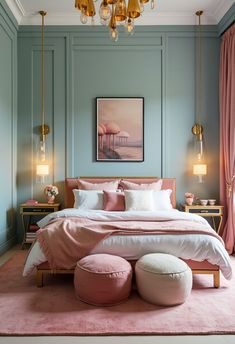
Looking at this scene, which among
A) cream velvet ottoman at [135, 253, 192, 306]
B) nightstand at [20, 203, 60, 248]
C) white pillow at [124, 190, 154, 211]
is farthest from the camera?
nightstand at [20, 203, 60, 248]

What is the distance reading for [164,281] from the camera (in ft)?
8.32

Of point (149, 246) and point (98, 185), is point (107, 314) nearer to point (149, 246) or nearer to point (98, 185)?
point (149, 246)

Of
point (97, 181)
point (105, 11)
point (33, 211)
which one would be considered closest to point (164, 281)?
point (105, 11)

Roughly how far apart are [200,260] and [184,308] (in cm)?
57

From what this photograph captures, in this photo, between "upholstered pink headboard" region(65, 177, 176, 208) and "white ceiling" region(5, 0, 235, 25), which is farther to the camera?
"upholstered pink headboard" region(65, 177, 176, 208)

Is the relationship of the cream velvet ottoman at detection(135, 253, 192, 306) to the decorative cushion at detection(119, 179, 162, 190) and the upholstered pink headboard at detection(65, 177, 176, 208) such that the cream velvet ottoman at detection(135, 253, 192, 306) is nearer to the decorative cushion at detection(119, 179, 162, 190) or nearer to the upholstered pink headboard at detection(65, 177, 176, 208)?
the decorative cushion at detection(119, 179, 162, 190)

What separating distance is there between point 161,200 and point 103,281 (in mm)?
2022

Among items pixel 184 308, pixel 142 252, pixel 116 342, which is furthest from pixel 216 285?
pixel 116 342

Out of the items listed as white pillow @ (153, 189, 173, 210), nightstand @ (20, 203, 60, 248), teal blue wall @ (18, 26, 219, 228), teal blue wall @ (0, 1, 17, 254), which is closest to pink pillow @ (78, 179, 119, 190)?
teal blue wall @ (18, 26, 219, 228)

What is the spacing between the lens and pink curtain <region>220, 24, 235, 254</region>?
4352 mm

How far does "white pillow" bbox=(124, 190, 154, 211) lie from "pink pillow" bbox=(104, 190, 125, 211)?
0.09 metres

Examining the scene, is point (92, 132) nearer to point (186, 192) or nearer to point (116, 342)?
point (186, 192)

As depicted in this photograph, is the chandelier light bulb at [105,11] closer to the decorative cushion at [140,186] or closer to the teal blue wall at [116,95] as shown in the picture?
the teal blue wall at [116,95]

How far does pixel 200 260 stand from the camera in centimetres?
299
